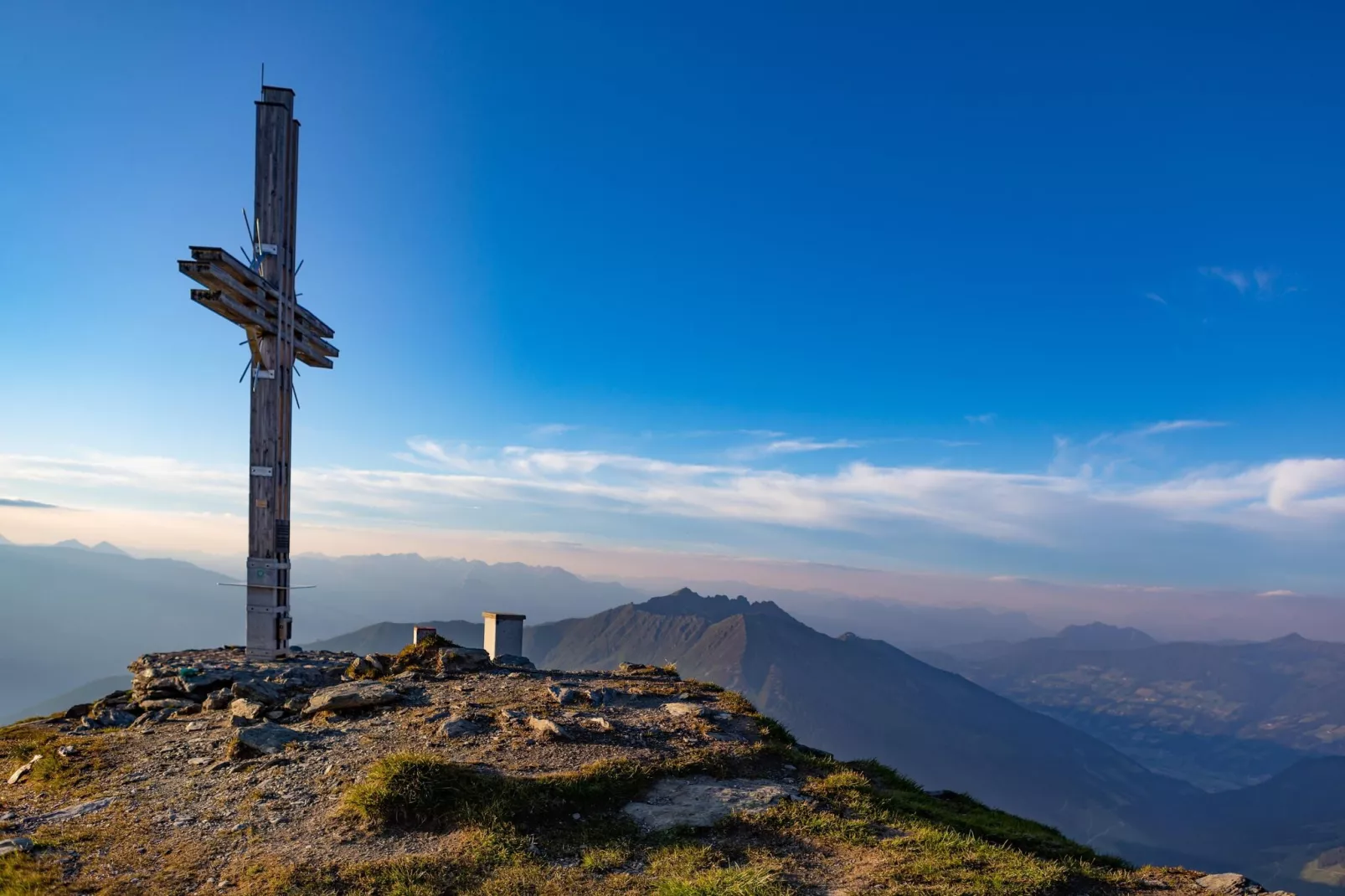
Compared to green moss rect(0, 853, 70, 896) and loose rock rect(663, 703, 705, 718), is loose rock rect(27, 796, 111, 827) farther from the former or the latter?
loose rock rect(663, 703, 705, 718)

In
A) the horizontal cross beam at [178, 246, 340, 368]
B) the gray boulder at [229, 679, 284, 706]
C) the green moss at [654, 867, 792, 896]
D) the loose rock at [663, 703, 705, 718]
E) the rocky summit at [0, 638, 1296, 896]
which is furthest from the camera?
the horizontal cross beam at [178, 246, 340, 368]

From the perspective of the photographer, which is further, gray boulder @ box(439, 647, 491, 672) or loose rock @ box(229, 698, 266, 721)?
gray boulder @ box(439, 647, 491, 672)

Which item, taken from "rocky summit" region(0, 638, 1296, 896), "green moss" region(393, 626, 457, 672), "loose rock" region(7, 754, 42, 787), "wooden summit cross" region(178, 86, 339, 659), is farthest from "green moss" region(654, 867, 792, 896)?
"wooden summit cross" region(178, 86, 339, 659)

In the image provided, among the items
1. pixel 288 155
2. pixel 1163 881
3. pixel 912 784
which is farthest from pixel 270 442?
pixel 1163 881

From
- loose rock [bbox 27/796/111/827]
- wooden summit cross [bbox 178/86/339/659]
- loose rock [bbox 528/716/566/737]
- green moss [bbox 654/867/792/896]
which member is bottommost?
loose rock [bbox 27/796/111/827]

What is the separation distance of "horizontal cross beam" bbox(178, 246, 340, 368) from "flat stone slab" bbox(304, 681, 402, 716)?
32.5 ft

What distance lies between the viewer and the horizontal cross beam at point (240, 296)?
678 inches

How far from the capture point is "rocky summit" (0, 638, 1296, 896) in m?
8.45

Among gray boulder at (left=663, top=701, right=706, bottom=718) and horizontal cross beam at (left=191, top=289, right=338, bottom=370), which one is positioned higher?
horizontal cross beam at (left=191, top=289, right=338, bottom=370)

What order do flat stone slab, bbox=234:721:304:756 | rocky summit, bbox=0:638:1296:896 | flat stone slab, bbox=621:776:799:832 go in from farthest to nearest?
1. flat stone slab, bbox=234:721:304:756
2. flat stone slab, bbox=621:776:799:832
3. rocky summit, bbox=0:638:1296:896

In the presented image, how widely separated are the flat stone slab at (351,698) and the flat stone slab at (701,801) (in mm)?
6870

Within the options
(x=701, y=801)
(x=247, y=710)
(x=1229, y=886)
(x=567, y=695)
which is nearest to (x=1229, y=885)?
(x=1229, y=886)

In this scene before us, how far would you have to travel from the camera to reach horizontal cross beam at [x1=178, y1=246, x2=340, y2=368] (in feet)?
56.5

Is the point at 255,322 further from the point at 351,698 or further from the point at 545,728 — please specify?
the point at 545,728
